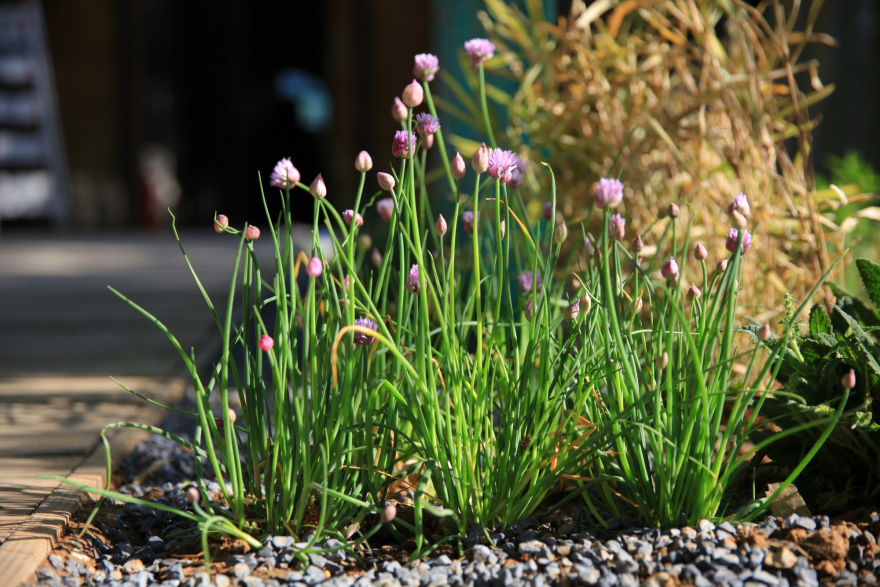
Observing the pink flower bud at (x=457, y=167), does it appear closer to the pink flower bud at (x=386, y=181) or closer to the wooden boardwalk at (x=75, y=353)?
the pink flower bud at (x=386, y=181)

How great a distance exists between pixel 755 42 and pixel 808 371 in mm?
1021

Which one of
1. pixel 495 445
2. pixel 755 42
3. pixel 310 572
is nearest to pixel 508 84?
pixel 755 42

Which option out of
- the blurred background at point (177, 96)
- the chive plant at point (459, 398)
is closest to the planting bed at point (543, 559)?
the chive plant at point (459, 398)

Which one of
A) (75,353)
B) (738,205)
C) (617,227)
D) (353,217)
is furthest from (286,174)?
(75,353)

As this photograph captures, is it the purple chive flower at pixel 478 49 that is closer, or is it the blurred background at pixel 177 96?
→ the purple chive flower at pixel 478 49

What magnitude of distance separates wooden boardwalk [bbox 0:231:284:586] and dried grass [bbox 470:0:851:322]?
1.31 metres

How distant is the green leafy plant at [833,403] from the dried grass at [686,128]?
1.71ft

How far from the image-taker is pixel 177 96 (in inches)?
263

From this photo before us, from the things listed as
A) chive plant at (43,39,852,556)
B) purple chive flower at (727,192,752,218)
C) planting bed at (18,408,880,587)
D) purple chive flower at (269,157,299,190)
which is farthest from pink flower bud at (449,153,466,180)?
planting bed at (18,408,880,587)

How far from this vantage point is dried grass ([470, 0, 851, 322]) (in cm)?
176

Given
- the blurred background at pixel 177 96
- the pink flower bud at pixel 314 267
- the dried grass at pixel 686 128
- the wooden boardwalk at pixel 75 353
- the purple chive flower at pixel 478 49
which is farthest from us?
the blurred background at pixel 177 96

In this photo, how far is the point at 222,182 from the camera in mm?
6938

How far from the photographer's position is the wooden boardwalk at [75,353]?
1.31 meters

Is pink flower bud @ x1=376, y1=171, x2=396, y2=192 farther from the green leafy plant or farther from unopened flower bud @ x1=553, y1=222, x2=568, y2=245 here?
the green leafy plant
